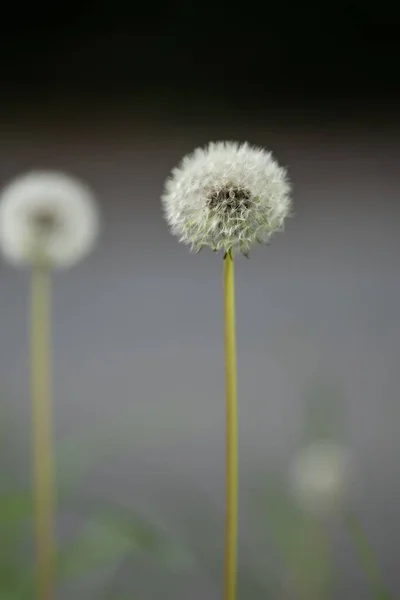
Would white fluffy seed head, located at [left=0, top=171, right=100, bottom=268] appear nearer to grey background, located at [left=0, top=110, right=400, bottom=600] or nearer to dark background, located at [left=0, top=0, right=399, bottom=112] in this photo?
grey background, located at [left=0, top=110, right=400, bottom=600]

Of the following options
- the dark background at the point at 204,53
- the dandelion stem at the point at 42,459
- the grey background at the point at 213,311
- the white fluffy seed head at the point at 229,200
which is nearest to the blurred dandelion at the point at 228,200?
the white fluffy seed head at the point at 229,200

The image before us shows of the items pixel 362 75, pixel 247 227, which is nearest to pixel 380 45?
pixel 362 75

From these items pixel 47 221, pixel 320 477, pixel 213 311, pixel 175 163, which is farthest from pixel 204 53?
pixel 320 477

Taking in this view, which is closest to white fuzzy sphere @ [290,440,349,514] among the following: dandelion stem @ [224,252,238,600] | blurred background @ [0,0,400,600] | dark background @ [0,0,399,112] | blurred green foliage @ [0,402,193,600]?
blurred green foliage @ [0,402,193,600]

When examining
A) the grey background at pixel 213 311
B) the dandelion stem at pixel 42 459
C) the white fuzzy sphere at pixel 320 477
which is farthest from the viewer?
the grey background at pixel 213 311

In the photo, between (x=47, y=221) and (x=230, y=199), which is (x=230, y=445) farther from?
(x=47, y=221)

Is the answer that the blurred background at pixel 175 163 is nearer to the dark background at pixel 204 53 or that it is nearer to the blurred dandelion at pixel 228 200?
the dark background at pixel 204 53

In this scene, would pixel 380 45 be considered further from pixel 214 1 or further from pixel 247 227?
pixel 247 227
